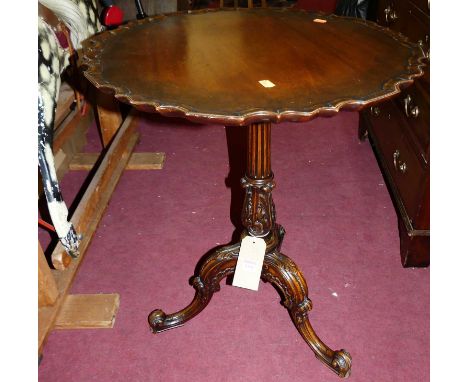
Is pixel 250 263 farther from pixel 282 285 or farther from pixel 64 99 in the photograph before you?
pixel 64 99

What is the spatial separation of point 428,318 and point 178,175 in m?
1.43

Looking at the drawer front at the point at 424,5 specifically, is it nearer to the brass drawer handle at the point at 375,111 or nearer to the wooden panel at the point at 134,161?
the brass drawer handle at the point at 375,111

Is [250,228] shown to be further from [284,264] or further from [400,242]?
[400,242]

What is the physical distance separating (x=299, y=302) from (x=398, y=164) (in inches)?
33.6

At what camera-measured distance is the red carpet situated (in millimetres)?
1465

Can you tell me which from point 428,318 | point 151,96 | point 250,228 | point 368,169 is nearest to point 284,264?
point 250,228

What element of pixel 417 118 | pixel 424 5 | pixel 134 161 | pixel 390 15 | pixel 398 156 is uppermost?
pixel 424 5

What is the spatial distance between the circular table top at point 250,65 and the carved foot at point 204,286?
62 cm

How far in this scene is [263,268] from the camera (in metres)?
1.47

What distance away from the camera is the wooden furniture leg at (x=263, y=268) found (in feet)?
4.26

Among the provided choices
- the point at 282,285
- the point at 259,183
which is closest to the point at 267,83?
the point at 259,183

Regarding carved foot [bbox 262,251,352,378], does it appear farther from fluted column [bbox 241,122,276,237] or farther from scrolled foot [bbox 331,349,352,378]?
fluted column [bbox 241,122,276,237]

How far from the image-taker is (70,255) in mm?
1655

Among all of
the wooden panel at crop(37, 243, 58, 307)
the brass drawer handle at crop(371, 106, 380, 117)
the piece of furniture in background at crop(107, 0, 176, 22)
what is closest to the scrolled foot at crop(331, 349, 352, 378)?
the wooden panel at crop(37, 243, 58, 307)
